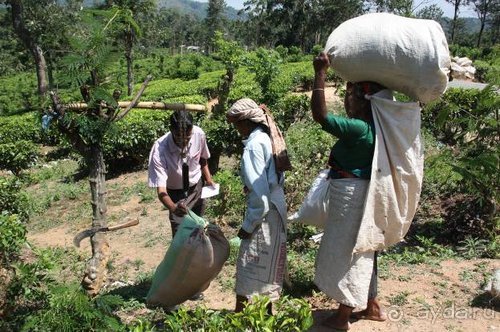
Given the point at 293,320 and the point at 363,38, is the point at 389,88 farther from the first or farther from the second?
the point at 293,320

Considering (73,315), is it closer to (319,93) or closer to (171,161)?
(171,161)

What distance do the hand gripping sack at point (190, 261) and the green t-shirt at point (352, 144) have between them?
99 cm

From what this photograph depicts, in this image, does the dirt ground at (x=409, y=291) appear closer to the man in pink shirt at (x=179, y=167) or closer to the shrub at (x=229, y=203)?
the shrub at (x=229, y=203)

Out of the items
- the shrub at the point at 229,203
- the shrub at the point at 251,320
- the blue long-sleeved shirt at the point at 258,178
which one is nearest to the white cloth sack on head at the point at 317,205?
the blue long-sleeved shirt at the point at 258,178

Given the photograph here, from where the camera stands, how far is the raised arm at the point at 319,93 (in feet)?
8.25

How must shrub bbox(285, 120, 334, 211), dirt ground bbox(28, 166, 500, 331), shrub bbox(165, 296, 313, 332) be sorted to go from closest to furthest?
shrub bbox(165, 296, 313, 332) → dirt ground bbox(28, 166, 500, 331) → shrub bbox(285, 120, 334, 211)

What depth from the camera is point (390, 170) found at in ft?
8.89

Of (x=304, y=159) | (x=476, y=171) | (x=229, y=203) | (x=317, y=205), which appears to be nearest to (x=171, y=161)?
(x=317, y=205)

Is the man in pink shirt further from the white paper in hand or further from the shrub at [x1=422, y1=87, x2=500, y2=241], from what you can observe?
the shrub at [x1=422, y1=87, x2=500, y2=241]

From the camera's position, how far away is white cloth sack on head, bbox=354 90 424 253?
2666mm

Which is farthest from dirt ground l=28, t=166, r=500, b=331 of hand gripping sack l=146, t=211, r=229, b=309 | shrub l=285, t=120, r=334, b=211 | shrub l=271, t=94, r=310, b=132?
shrub l=271, t=94, r=310, b=132

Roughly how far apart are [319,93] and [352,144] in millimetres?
380

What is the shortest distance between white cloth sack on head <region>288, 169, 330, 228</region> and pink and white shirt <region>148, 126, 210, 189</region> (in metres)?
1.18

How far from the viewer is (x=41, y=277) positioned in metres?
3.23
